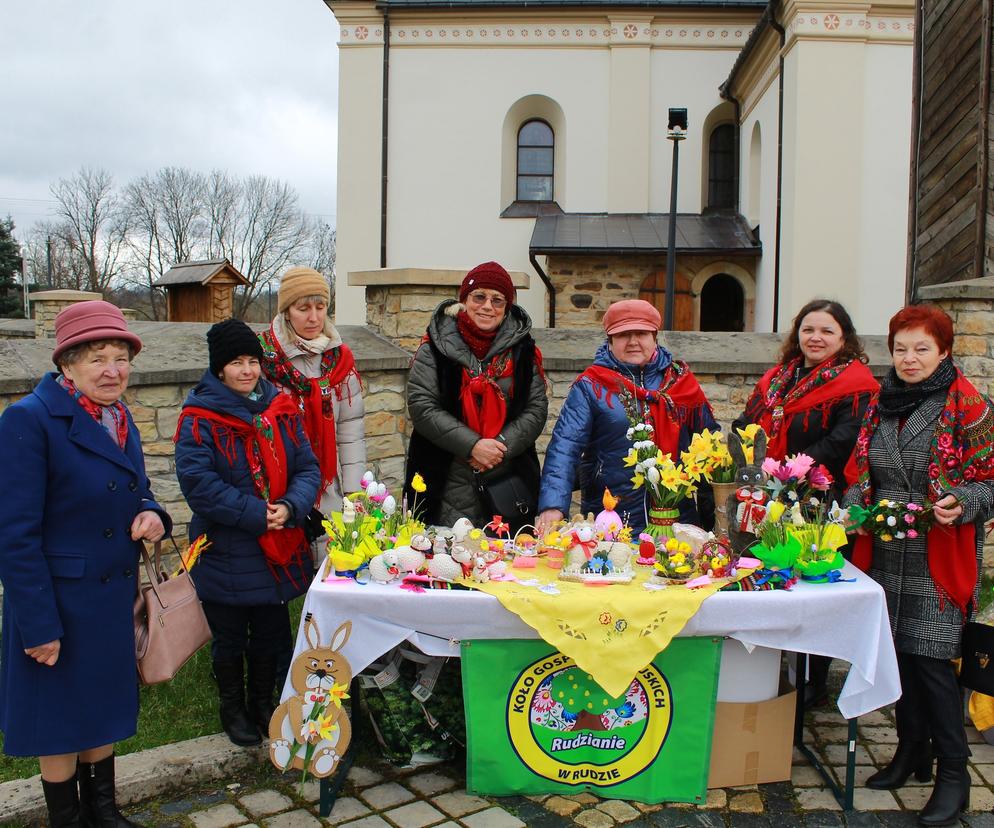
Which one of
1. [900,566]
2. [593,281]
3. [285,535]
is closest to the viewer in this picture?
[900,566]

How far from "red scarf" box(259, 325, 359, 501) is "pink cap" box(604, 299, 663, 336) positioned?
46.5 inches

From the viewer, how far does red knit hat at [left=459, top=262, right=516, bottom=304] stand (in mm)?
3729

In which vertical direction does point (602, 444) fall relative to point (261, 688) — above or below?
above

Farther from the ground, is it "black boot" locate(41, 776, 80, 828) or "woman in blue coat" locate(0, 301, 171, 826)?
"woman in blue coat" locate(0, 301, 171, 826)

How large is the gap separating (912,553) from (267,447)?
7.66 ft

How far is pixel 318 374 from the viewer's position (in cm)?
380

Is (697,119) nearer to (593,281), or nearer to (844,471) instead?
(593,281)

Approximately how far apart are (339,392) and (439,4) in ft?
44.3

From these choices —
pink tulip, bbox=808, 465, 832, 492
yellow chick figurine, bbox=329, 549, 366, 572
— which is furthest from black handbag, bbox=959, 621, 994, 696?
yellow chick figurine, bbox=329, 549, 366, 572

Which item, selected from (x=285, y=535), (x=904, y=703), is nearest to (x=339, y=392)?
(x=285, y=535)

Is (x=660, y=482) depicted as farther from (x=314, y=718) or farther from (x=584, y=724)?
(x=314, y=718)

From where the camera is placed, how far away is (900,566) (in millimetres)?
3102

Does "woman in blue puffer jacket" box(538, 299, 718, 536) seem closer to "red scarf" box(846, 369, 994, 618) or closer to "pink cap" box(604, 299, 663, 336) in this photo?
"pink cap" box(604, 299, 663, 336)

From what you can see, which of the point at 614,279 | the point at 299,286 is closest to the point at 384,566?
the point at 299,286
